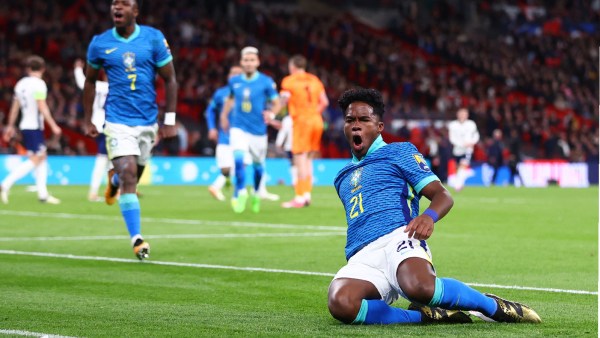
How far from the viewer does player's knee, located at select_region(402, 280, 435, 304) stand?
599 cm

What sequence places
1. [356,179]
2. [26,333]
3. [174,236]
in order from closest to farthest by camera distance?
[26,333] → [356,179] → [174,236]

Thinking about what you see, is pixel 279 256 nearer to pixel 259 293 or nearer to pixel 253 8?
pixel 259 293

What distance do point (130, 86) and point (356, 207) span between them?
15.3ft

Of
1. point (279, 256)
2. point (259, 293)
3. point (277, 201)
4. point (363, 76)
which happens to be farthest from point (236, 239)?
point (363, 76)

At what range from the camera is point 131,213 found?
10312 mm

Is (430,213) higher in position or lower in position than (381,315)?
higher

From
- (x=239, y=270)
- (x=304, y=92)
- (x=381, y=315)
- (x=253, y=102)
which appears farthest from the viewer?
(x=304, y=92)

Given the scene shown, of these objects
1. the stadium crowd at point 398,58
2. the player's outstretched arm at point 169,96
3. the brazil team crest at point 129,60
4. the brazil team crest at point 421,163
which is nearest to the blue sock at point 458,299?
the brazil team crest at point 421,163

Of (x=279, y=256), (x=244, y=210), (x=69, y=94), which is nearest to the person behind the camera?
(x=279, y=256)

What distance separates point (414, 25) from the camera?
162ft

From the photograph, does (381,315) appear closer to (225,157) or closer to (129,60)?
(129,60)

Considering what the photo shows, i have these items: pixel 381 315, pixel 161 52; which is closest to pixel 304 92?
pixel 161 52

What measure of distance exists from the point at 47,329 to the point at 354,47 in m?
39.6

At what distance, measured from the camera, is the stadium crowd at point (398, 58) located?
1363 inches
